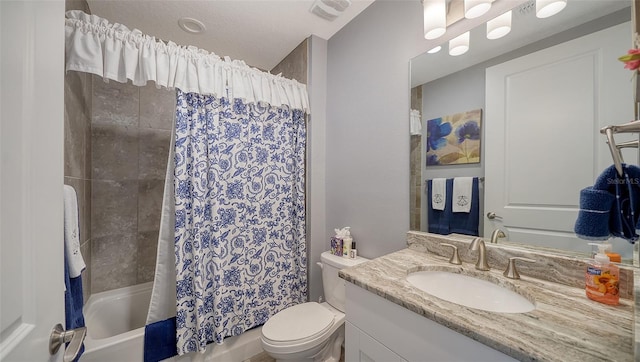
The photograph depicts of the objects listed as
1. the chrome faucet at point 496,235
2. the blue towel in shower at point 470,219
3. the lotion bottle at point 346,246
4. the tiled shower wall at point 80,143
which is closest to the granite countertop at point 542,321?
the chrome faucet at point 496,235

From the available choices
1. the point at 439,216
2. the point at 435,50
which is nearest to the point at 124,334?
the point at 439,216

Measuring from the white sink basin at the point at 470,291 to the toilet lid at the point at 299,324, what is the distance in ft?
2.24

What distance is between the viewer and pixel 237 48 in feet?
6.63

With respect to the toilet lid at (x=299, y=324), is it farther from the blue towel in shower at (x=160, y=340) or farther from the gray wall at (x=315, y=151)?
the blue towel in shower at (x=160, y=340)

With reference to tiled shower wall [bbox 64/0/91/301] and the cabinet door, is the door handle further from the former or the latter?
tiled shower wall [bbox 64/0/91/301]

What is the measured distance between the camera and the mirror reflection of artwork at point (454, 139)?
1121mm

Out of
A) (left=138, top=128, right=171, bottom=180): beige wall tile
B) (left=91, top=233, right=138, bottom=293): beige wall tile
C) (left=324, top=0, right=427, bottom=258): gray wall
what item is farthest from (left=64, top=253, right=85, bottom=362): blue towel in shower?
(left=324, top=0, right=427, bottom=258): gray wall

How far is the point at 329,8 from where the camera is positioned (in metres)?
1.57

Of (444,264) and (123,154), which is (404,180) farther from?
(123,154)

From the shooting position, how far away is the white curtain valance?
1148mm

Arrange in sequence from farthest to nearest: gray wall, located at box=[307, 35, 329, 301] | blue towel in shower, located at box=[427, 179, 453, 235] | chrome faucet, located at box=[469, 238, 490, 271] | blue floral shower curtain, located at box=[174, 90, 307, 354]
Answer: gray wall, located at box=[307, 35, 329, 301], blue floral shower curtain, located at box=[174, 90, 307, 354], blue towel in shower, located at box=[427, 179, 453, 235], chrome faucet, located at box=[469, 238, 490, 271]

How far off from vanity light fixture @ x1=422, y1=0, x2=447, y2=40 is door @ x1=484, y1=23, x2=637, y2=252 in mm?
330

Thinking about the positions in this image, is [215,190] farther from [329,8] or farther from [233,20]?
[329,8]

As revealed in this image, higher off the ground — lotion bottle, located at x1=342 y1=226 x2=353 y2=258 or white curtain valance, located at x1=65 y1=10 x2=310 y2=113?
white curtain valance, located at x1=65 y1=10 x2=310 y2=113
